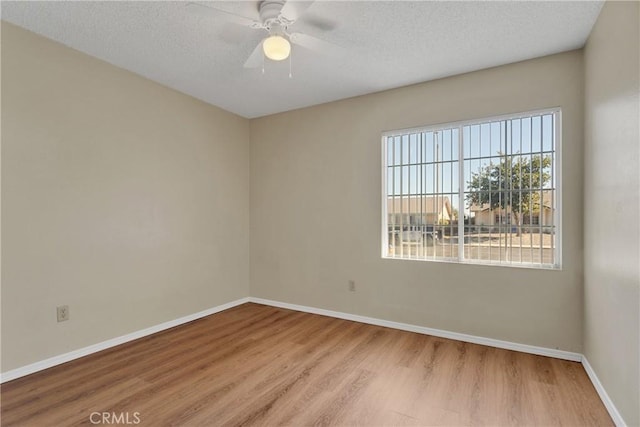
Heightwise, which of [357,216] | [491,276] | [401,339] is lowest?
[401,339]

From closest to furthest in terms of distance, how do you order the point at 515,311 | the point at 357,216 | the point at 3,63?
the point at 3,63 → the point at 515,311 → the point at 357,216

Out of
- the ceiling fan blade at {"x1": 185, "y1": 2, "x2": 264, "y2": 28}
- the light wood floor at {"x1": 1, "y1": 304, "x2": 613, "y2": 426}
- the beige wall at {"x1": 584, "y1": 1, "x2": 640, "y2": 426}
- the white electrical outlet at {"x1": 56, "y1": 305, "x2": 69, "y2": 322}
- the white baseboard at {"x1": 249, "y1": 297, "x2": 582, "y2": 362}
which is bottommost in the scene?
the light wood floor at {"x1": 1, "y1": 304, "x2": 613, "y2": 426}

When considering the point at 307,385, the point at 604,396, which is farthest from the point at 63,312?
the point at 604,396

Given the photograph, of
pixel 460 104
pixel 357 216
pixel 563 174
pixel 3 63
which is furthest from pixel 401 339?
pixel 3 63

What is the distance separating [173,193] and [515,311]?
3.65 meters

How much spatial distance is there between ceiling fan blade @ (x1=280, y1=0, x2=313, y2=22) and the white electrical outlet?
2.85 metres

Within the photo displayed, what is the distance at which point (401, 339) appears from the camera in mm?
3043

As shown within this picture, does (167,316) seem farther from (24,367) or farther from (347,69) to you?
(347,69)

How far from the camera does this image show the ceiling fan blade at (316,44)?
2342 millimetres

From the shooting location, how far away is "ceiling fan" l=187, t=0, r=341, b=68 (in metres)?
1.93

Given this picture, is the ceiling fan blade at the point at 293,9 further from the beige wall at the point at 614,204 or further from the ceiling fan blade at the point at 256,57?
the beige wall at the point at 614,204

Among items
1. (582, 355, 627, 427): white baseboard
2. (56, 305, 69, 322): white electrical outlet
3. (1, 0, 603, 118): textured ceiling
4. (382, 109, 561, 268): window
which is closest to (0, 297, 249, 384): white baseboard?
(56, 305, 69, 322): white electrical outlet

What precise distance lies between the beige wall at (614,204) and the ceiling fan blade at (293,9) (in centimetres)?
177

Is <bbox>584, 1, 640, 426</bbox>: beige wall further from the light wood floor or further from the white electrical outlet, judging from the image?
the white electrical outlet
